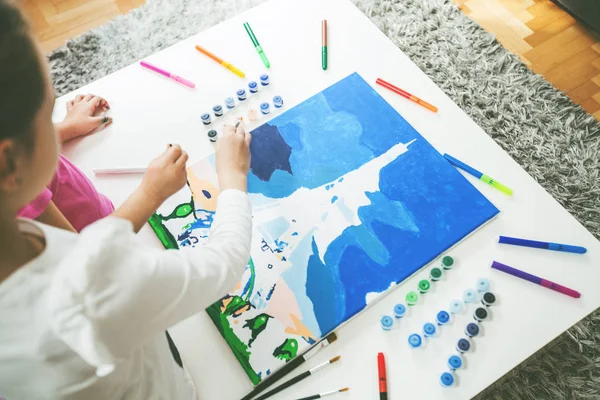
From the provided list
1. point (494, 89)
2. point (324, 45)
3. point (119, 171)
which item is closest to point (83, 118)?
A: point (119, 171)

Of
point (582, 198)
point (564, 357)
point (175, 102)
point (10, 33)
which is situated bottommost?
point (564, 357)

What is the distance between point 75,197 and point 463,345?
0.65 m

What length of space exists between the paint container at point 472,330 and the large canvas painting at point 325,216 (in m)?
0.12

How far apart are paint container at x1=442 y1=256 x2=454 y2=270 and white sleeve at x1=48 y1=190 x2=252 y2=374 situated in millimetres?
363

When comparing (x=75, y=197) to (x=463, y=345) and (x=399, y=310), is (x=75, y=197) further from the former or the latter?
(x=463, y=345)

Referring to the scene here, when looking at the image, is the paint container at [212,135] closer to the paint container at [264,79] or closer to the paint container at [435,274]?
the paint container at [264,79]

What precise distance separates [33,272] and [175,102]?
0.60 m

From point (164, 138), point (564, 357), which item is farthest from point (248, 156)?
point (564, 357)

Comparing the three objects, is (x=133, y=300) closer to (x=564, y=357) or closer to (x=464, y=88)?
(x=564, y=357)

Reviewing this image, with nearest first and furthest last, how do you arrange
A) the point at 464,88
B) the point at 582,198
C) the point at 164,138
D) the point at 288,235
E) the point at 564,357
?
1. the point at 288,235
2. the point at 164,138
3. the point at 564,357
4. the point at 582,198
5. the point at 464,88

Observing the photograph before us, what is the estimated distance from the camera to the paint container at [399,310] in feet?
2.46

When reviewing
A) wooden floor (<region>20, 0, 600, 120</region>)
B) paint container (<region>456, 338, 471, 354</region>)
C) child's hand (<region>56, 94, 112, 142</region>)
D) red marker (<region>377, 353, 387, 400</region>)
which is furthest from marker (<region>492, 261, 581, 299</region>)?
wooden floor (<region>20, 0, 600, 120</region>)

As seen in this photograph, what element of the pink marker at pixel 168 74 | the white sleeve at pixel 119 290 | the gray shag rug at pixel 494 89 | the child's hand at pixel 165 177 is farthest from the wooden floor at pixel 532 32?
the white sleeve at pixel 119 290

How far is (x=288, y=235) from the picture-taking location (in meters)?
0.83
